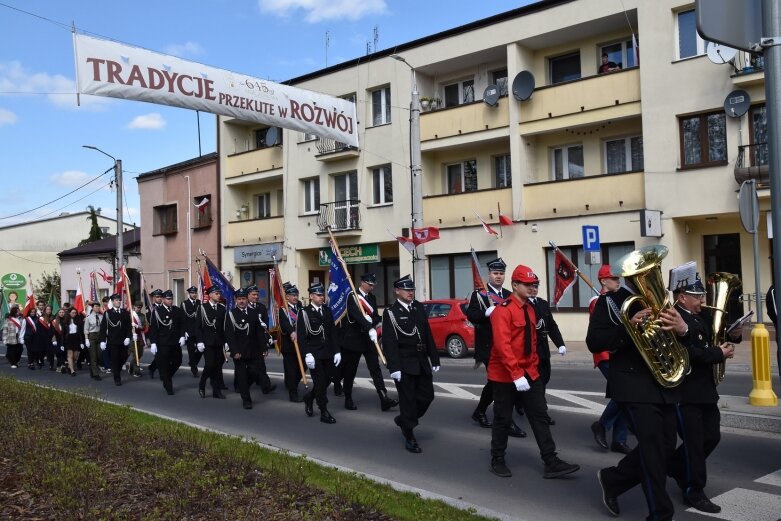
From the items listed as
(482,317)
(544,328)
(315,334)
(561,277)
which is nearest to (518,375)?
(544,328)

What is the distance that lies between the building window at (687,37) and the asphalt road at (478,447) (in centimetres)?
1008

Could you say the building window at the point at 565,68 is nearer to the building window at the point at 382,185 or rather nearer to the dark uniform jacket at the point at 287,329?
the building window at the point at 382,185

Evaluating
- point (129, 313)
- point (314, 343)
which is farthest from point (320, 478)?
point (129, 313)

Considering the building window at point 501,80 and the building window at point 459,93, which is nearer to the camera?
the building window at point 501,80

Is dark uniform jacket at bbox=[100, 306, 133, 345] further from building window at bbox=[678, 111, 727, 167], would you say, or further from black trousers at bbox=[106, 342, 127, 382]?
building window at bbox=[678, 111, 727, 167]

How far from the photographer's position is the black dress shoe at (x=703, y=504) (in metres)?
5.80

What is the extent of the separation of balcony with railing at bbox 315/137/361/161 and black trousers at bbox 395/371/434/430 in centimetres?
2068

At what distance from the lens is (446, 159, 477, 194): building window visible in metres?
26.6

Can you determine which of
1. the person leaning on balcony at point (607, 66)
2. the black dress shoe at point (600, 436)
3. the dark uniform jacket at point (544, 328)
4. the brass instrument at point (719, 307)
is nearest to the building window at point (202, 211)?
the person leaning on balcony at point (607, 66)

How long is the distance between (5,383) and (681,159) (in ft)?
55.9

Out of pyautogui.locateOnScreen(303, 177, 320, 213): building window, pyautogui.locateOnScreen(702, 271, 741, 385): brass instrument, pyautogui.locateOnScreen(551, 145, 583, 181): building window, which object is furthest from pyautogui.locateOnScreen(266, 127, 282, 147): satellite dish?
pyautogui.locateOnScreen(702, 271, 741, 385): brass instrument

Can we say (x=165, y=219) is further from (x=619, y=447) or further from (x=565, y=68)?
(x=619, y=447)

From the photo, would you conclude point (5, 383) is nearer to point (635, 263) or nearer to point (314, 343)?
point (314, 343)

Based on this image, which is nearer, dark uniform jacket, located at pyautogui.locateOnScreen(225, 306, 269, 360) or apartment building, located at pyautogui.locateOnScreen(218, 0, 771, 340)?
dark uniform jacket, located at pyautogui.locateOnScreen(225, 306, 269, 360)
